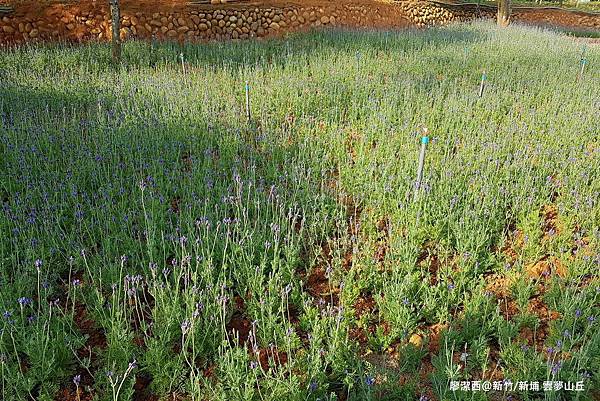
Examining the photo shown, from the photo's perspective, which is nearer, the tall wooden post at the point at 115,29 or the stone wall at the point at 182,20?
the tall wooden post at the point at 115,29

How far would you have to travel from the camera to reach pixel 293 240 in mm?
3240

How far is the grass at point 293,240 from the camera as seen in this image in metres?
2.30

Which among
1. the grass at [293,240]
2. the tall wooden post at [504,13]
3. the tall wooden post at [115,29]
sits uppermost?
the tall wooden post at [504,13]

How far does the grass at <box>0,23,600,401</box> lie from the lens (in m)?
2.30

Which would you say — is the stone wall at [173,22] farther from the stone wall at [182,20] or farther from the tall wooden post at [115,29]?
the tall wooden post at [115,29]

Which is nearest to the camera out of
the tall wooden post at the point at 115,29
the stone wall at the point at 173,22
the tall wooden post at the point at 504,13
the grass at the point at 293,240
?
the grass at the point at 293,240

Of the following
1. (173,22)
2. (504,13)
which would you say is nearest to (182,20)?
(173,22)

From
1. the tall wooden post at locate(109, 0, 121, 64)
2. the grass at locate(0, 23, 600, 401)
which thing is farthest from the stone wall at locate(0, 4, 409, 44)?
the grass at locate(0, 23, 600, 401)

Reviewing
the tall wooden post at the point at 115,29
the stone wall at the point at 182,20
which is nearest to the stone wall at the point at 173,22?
the stone wall at the point at 182,20

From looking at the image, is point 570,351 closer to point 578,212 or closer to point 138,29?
point 578,212

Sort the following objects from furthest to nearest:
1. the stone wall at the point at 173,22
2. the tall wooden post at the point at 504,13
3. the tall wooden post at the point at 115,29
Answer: the tall wooden post at the point at 504,13 → the stone wall at the point at 173,22 → the tall wooden post at the point at 115,29

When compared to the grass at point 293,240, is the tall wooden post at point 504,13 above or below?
above

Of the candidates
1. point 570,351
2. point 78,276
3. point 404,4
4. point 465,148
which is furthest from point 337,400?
point 404,4

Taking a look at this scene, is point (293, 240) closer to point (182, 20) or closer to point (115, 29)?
point (115, 29)
